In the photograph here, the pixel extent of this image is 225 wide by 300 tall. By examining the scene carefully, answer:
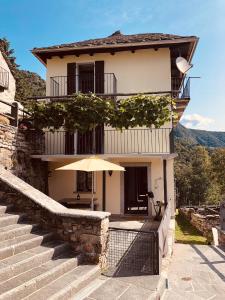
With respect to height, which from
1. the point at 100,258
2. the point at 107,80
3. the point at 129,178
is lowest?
the point at 100,258

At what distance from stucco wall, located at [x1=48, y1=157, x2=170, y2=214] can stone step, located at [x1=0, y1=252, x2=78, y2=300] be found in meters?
7.62

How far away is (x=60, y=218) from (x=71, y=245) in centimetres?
59

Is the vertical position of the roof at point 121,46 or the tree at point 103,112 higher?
the roof at point 121,46

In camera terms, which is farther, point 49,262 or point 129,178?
point 129,178

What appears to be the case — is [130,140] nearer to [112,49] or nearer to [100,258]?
[112,49]

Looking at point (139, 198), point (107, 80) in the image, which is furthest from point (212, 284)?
point (107, 80)

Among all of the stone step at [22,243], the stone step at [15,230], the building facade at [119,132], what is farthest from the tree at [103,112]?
the stone step at [22,243]

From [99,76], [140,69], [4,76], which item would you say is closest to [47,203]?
[99,76]

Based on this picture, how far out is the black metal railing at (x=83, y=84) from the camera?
45.1ft

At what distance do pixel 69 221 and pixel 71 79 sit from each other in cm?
1014

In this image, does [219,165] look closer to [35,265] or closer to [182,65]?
[182,65]

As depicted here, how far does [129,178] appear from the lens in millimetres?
13766

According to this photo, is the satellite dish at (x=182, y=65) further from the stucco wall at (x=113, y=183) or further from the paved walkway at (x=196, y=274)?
the paved walkway at (x=196, y=274)

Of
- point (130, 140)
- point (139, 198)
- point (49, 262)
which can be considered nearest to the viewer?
point (49, 262)
